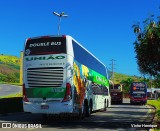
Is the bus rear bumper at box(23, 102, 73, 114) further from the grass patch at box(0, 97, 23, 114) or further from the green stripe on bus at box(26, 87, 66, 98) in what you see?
the grass patch at box(0, 97, 23, 114)

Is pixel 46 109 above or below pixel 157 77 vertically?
below

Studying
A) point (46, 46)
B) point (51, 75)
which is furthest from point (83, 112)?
point (46, 46)

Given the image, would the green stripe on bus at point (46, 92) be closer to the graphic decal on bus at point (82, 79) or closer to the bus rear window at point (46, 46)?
the graphic decal on bus at point (82, 79)

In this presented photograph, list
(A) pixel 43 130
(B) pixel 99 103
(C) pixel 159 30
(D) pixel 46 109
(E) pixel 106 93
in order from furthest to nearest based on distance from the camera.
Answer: (E) pixel 106 93 < (B) pixel 99 103 < (D) pixel 46 109 < (C) pixel 159 30 < (A) pixel 43 130

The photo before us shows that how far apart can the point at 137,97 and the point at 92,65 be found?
28921 millimetres

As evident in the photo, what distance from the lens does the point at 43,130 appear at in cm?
Answer: 1617

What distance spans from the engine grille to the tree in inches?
154

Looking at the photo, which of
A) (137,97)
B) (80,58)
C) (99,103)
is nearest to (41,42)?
(80,58)

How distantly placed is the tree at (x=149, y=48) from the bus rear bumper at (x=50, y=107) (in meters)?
4.30

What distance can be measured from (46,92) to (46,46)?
7.25 ft

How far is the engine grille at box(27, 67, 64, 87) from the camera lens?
63.7ft

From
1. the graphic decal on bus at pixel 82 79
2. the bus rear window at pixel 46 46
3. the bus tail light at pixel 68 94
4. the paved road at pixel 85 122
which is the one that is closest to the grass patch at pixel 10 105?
the paved road at pixel 85 122

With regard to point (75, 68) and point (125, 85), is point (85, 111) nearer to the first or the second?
point (75, 68)

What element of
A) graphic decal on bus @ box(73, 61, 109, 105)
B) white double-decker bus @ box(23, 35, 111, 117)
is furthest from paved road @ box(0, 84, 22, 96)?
white double-decker bus @ box(23, 35, 111, 117)
